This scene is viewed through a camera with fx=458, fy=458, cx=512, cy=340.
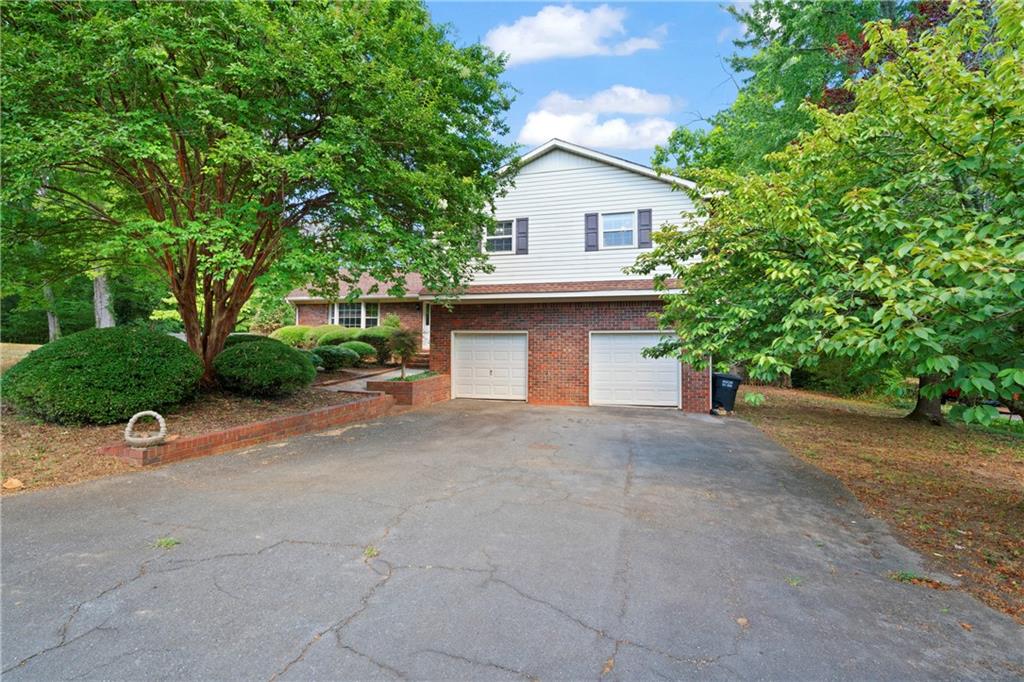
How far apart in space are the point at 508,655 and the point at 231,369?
794 centimetres

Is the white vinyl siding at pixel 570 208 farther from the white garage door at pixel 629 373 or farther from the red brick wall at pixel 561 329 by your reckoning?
the white garage door at pixel 629 373

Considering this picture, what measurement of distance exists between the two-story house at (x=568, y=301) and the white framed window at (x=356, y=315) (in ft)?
21.8

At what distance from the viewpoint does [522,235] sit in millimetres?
13094

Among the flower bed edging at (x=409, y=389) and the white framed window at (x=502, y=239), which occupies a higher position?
the white framed window at (x=502, y=239)

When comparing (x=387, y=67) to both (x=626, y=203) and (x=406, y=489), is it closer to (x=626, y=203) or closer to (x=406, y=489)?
(x=406, y=489)

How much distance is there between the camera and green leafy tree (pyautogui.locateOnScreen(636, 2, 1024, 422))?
307cm

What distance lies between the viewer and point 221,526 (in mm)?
3861

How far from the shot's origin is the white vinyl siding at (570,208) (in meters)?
12.3

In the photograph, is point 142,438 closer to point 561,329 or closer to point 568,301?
point 561,329

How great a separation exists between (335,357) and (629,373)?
346 inches

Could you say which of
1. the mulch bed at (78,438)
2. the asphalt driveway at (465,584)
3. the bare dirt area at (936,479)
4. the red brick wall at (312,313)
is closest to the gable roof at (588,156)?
the bare dirt area at (936,479)

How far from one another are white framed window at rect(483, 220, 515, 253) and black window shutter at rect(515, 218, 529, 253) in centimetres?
13

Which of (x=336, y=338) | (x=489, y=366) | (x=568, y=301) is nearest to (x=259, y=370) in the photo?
(x=489, y=366)

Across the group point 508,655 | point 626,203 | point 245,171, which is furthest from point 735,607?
point 626,203
